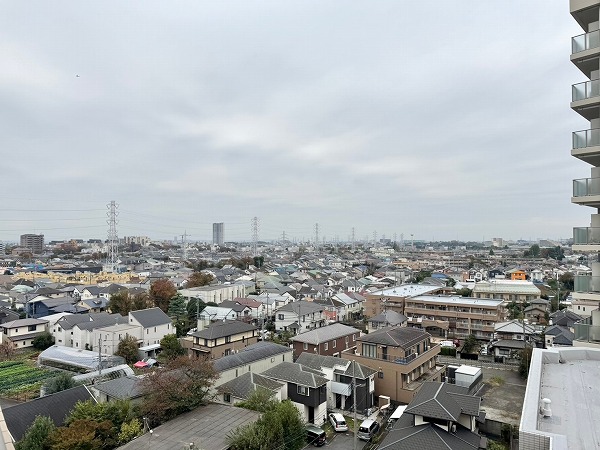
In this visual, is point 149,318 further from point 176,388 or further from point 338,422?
point 338,422

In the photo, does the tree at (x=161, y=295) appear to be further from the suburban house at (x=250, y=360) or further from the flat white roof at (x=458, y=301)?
Result: the flat white roof at (x=458, y=301)

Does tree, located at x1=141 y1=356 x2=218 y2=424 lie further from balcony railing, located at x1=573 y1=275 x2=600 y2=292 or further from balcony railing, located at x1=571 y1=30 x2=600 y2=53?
balcony railing, located at x1=571 y1=30 x2=600 y2=53

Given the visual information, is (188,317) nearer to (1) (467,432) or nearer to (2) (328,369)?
(2) (328,369)

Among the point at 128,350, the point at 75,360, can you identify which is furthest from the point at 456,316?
the point at 75,360

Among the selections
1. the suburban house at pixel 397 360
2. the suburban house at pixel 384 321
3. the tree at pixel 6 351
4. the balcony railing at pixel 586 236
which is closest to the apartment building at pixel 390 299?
the suburban house at pixel 384 321

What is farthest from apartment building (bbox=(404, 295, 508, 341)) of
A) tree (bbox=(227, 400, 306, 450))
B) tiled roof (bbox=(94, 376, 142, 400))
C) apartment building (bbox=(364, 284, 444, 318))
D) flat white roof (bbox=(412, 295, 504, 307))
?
tiled roof (bbox=(94, 376, 142, 400))

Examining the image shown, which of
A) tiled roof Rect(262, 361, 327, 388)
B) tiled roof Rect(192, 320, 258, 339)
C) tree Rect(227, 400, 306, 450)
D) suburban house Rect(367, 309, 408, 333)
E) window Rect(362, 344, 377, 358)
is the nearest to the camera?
tree Rect(227, 400, 306, 450)
